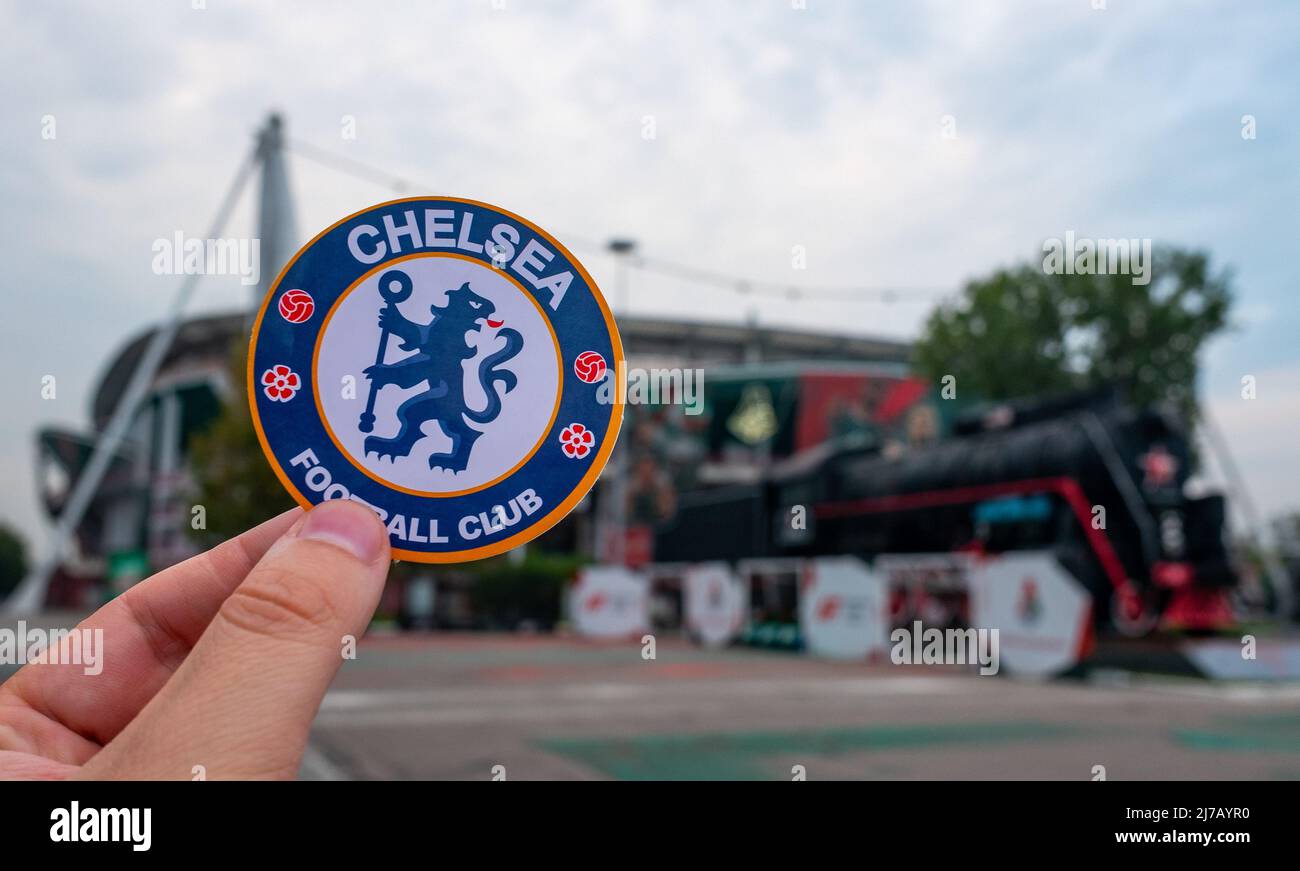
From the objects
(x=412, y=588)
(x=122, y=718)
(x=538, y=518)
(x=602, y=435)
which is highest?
(x=602, y=435)

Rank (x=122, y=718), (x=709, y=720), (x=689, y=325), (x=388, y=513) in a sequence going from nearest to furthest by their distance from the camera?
1. (x=388, y=513)
2. (x=122, y=718)
3. (x=709, y=720)
4. (x=689, y=325)

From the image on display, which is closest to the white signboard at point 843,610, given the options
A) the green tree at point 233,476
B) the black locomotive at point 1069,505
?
the black locomotive at point 1069,505

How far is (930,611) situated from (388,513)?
1860cm

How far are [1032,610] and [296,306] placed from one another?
1536 cm

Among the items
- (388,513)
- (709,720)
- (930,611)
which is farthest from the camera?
(930,611)

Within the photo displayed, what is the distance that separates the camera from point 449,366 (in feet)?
5.36

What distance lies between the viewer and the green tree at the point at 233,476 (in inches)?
786

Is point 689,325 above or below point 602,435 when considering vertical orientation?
above

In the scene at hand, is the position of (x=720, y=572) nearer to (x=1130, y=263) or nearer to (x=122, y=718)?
(x=122, y=718)

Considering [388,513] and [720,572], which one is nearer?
[388,513]

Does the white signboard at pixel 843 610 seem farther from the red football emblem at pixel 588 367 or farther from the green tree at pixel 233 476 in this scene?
the red football emblem at pixel 588 367

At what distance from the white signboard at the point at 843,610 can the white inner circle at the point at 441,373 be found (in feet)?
56.8

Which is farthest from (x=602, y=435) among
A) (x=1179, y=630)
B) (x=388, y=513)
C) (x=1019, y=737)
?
(x=1179, y=630)

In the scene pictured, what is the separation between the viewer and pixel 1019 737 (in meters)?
7.93
